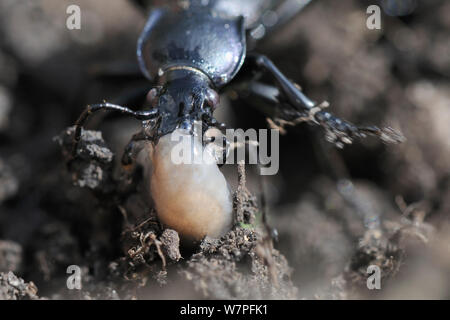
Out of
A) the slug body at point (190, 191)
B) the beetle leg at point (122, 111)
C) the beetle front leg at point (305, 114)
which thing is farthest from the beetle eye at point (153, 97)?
the beetle front leg at point (305, 114)

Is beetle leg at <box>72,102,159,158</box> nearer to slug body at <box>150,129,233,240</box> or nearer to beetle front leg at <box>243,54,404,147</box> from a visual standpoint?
slug body at <box>150,129,233,240</box>

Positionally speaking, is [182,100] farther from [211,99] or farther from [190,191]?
[190,191]

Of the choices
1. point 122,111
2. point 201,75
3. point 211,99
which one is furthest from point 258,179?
point 122,111

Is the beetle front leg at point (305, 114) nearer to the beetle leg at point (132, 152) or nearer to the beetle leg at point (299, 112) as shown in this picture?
the beetle leg at point (299, 112)

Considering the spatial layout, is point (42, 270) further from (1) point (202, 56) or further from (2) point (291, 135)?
(2) point (291, 135)

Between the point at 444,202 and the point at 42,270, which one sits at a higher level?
the point at 444,202

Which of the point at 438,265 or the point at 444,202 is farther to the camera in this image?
the point at 444,202

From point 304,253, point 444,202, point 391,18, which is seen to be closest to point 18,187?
point 304,253

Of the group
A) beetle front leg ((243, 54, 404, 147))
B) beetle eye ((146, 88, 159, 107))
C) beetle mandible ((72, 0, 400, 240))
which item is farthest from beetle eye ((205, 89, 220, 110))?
beetle front leg ((243, 54, 404, 147))
